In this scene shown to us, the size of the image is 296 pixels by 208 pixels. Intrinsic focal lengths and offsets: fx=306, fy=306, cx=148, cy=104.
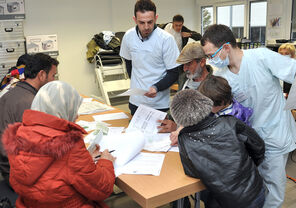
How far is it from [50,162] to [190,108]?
63 centimetres

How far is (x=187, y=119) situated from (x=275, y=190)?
77 centimetres

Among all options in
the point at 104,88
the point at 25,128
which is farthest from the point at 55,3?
the point at 25,128

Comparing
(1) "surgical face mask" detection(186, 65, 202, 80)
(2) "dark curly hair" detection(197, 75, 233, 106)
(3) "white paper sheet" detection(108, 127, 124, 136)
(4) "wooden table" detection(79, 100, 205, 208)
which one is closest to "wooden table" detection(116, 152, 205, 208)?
(4) "wooden table" detection(79, 100, 205, 208)

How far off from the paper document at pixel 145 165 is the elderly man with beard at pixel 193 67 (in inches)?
15.1

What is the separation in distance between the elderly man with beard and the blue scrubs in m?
0.35

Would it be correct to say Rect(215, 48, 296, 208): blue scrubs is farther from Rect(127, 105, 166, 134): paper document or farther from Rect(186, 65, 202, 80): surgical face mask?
Rect(127, 105, 166, 134): paper document

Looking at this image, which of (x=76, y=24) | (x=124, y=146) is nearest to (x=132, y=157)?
(x=124, y=146)

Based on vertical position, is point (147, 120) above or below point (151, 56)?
below

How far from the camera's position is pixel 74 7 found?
6.08 meters

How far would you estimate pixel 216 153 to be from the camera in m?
1.38

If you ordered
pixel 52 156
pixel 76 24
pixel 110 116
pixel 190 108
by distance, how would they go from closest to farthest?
1. pixel 52 156
2. pixel 190 108
3. pixel 110 116
4. pixel 76 24

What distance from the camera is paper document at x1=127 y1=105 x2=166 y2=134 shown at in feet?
6.94

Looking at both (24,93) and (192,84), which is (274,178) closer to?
(192,84)

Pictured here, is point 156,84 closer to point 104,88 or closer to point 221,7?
point 104,88
